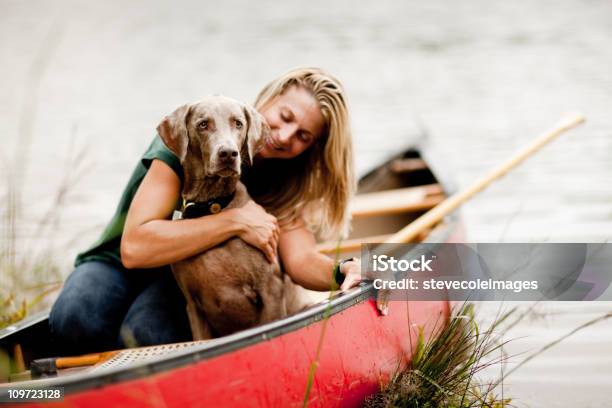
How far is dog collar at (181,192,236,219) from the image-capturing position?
321 cm

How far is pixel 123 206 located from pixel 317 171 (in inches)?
37.3

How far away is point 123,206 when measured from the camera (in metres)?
3.47

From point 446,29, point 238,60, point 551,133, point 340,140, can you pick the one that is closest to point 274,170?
point 340,140

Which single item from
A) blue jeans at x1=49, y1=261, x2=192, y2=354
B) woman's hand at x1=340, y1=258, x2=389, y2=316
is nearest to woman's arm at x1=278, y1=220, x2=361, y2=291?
woman's hand at x1=340, y1=258, x2=389, y2=316

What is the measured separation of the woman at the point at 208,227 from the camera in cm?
313

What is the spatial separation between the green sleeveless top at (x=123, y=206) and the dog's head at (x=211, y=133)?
0.12 meters

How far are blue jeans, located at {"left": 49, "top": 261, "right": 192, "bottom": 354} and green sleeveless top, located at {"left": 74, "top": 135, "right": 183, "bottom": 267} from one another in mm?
60

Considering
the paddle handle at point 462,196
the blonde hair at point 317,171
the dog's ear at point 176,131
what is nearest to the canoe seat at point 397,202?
the paddle handle at point 462,196

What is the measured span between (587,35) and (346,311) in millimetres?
17982

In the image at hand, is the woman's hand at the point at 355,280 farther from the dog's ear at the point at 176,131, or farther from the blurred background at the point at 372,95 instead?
the blurred background at the point at 372,95

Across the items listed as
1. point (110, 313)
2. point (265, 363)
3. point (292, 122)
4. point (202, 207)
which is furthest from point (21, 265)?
point (265, 363)

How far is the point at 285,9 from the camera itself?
25562 mm

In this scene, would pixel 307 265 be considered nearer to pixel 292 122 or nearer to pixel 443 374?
pixel 292 122

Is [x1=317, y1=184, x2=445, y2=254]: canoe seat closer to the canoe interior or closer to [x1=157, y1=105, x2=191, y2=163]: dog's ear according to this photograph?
the canoe interior
